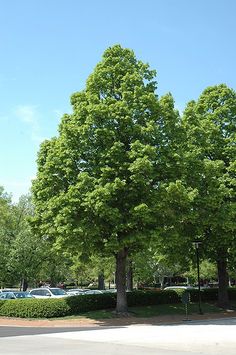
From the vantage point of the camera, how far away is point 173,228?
95.2ft

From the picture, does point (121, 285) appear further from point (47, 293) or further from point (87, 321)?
point (47, 293)

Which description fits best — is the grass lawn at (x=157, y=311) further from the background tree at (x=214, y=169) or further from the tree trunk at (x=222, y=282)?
the background tree at (x=214, y=169)

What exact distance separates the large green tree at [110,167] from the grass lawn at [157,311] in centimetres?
120

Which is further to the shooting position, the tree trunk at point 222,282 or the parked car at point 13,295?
the parked car at point 13,295

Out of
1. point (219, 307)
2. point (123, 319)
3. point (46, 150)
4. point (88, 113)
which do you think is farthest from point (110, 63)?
point (219, 307)

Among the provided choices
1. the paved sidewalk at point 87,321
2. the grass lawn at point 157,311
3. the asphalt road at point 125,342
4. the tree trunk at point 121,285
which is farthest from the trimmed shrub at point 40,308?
the asphalt road at point 125,342

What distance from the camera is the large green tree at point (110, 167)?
26.4 m

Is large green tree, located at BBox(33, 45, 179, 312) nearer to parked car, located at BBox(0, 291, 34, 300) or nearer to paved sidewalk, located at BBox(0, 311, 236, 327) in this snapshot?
paved sidewalk, located at BBox(0, 311, 236, 327)

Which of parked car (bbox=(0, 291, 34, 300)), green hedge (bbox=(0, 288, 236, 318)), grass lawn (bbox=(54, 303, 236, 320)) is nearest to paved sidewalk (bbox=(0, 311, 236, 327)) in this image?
green hedge (bbox=(0, 288, 236, 318))

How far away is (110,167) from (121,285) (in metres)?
7.51

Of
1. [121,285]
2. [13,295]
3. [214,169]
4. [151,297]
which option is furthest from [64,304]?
[214,169]

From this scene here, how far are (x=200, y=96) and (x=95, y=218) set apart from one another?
16.3 meters

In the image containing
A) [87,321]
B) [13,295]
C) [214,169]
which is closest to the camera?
[87,321]

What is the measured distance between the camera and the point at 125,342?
17000mm
